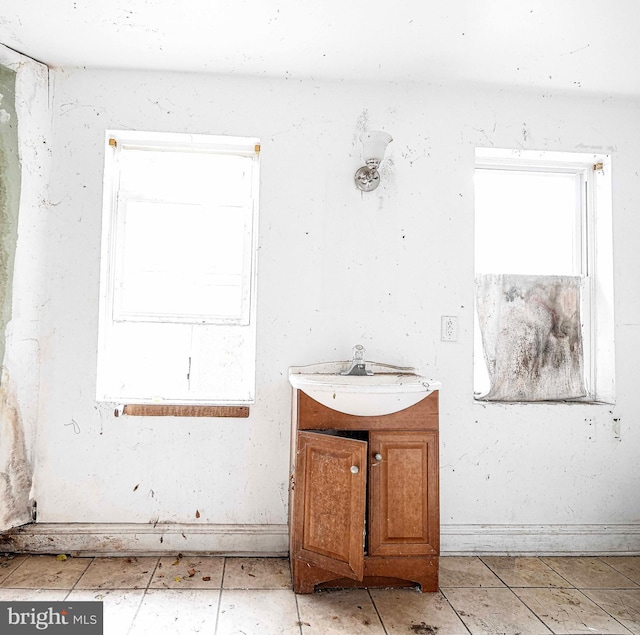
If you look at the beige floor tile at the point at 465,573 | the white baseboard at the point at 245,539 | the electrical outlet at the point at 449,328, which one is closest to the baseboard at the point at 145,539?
the white baseboard at the point at 245,539

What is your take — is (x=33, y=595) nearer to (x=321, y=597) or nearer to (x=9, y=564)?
(x=9, y=564)

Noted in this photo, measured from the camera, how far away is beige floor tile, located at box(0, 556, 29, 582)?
1.95 meters

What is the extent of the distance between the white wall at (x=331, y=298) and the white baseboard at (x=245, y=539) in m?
0.04

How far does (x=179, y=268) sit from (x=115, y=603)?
1395 millimetres

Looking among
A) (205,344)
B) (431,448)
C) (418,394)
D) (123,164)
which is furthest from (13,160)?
(431,448)

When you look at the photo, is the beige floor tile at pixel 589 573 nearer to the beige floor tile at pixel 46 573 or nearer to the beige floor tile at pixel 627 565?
the beige floor tile at pixel 627 565

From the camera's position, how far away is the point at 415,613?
69.2 inches

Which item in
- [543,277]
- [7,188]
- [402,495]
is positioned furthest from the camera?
[543,277]

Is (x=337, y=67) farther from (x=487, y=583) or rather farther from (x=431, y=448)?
Result: (x=487, y=583)

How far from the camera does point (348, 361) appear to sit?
2262 mm

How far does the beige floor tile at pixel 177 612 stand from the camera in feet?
5.36

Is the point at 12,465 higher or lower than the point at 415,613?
higher

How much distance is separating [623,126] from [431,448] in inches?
74.1

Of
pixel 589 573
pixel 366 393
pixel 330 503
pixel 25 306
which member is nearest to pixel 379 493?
pixel 330 503
